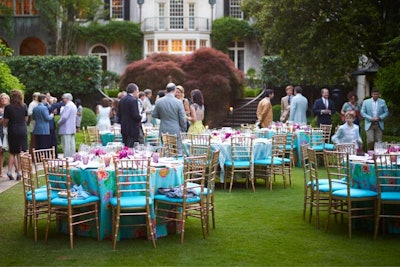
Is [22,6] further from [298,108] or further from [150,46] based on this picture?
[298,108]

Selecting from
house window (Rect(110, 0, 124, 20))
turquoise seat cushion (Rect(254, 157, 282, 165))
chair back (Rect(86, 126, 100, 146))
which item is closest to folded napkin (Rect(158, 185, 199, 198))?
turquoise seat cushion (Rect(254, 157, 282, 165))

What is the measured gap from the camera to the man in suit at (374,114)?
17.1m

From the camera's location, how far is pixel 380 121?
56.9ft

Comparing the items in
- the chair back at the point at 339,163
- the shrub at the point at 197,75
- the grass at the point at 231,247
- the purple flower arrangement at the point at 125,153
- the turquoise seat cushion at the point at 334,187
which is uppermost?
the shrub at the point at 197,75

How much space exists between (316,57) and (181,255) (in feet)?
47.9

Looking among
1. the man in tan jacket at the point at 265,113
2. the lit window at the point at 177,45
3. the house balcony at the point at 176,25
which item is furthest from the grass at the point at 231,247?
the lit window at the point at 177,45

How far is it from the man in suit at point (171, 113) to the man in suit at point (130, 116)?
0.47 metres

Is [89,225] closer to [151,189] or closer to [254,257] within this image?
[151,189]

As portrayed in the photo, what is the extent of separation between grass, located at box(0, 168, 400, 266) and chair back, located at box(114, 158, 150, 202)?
0.65 m

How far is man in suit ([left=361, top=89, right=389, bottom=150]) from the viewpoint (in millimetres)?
17125

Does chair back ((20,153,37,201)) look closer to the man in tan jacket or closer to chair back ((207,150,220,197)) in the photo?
chair back ((207,150,220,197))

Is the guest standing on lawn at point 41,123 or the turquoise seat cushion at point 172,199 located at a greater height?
the guest standing on lawn at point 41,123

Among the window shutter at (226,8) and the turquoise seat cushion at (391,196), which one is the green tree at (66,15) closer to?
the window shutter at (226,8)

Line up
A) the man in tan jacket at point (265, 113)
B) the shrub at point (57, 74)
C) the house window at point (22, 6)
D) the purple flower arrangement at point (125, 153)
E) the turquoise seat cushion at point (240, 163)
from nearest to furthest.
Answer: the purple flower arrangement at point (125, 153) < the turquoise seat cushion at point (240, 163) < the man in tan jacket at point (265, 113) < the shrub at point (57, 74) < the house window at point (22, 6)
